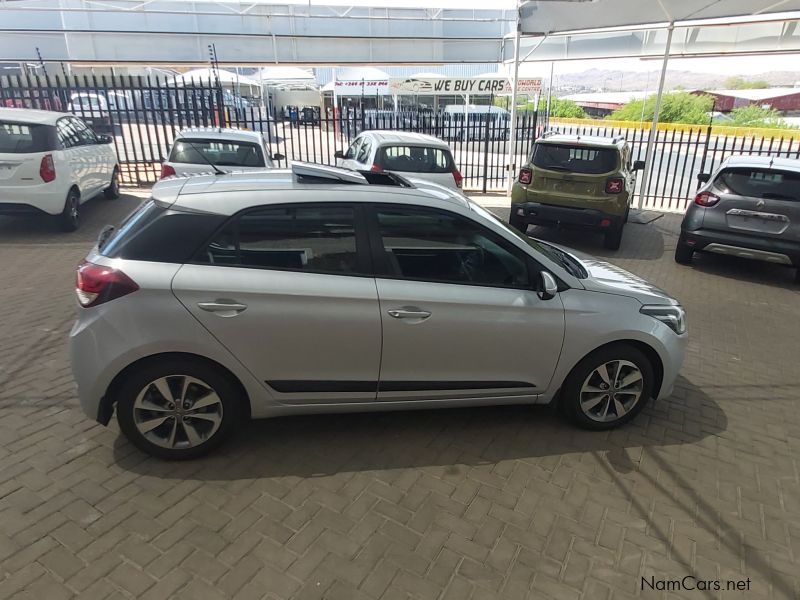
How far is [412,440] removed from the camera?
3.42 metres

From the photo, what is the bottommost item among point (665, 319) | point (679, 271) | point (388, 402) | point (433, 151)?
point (679, 271)

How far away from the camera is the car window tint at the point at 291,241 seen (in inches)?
116

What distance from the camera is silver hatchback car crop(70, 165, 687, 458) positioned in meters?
2.84

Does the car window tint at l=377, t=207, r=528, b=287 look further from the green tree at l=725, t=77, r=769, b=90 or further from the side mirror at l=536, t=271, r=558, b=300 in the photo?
the green tree at l=725, t=77, r=769, b=90

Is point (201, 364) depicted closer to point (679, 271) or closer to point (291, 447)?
point (291, 447)

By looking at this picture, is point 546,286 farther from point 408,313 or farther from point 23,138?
point 23,138

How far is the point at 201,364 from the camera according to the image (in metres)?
2.92

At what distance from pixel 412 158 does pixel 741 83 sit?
1906 inches

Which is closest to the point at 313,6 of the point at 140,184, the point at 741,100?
the point at 140,184

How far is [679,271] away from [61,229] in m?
9.29

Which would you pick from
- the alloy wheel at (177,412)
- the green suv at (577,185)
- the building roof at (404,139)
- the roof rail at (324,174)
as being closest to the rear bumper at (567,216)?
the green suv at (577,185)

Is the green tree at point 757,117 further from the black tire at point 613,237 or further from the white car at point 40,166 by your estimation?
the white car at point 40,166

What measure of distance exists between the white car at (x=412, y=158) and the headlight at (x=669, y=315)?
5.54 m

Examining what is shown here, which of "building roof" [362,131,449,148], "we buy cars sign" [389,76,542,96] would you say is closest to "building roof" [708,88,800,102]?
"we buy cars sign" [389,76,542,96]
